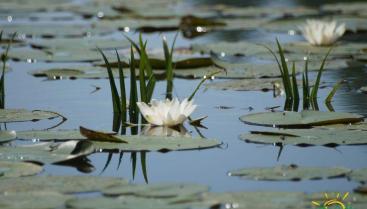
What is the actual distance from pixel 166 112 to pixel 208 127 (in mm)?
213

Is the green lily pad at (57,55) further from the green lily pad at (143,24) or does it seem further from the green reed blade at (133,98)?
the green reed blade at (133,98)

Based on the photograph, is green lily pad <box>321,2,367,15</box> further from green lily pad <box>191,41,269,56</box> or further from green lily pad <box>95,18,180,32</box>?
green lily pad <box>191,41,269,56</box>

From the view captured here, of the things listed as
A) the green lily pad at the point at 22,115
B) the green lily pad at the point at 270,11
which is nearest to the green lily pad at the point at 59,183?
the green lily pad at the point at 22,115

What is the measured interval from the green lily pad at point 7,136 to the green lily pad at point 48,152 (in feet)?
0.40

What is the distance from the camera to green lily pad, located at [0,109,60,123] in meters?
3.73

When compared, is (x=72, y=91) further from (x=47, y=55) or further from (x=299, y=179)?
(x=299, y=179)

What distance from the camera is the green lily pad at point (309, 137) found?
3234 millimetres

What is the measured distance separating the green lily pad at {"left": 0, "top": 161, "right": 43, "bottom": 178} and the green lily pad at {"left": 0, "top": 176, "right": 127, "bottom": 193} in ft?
0.18

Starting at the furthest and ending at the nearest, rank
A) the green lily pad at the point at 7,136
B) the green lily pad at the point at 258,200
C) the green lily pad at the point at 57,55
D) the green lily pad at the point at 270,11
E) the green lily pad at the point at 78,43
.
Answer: the green lily pad at the point at 270,11 → the green lily pad at the point at 78,43 → the green lily pad at the point at 57,55 → the green lily pad at the point at 7,136 → the green lily pad at the point at 258,200

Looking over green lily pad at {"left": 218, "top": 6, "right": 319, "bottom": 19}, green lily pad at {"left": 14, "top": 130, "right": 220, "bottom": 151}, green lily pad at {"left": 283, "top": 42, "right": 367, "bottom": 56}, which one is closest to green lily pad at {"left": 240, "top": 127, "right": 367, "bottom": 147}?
green lily pad at {"left": 14, "top": 130, "right": 220, "bottom": 151}

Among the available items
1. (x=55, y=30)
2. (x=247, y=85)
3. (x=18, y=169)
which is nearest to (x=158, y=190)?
(x=18, y=169)

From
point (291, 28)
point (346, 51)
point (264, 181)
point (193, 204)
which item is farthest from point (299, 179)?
point (291, 28)

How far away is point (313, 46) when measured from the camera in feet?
18.8

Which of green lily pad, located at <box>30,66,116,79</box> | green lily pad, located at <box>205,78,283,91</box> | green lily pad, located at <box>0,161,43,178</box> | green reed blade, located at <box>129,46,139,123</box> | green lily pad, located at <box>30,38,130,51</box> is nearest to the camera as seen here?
green lily pad, located at <box>0,161,43,178</box>
